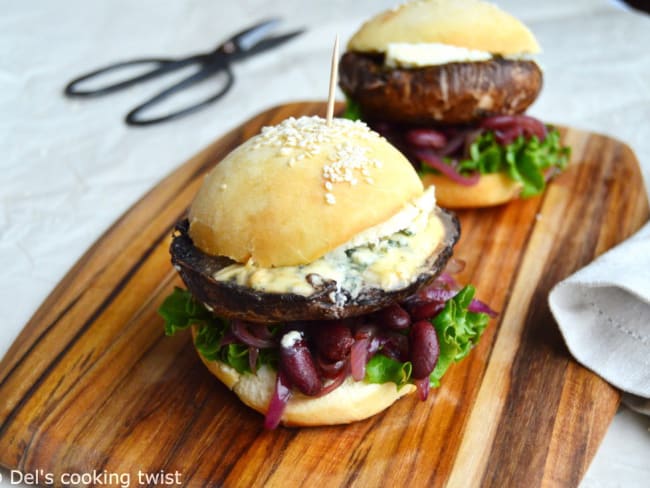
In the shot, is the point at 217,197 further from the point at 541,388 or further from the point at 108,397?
the point at 541,388

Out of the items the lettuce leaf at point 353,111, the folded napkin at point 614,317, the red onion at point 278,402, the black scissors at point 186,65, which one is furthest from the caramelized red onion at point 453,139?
the black scissors at point 186,65

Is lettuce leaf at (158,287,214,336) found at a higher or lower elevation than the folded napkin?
higher

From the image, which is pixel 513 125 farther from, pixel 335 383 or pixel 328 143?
pixel 335 383

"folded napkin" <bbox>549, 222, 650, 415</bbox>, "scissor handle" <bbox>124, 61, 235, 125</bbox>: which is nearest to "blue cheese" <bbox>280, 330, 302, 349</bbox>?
"folded napkin" <bbox>549, 222, 650, 415</bbox>

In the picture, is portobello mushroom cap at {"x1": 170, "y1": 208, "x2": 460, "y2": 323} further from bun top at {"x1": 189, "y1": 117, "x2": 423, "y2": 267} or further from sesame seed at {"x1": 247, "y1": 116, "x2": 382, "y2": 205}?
sesame seed at {"x1": 247, "y1": 116, "x2": 382, "y2": 205}

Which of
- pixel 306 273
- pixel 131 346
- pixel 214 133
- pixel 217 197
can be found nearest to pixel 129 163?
pixel 214 133
